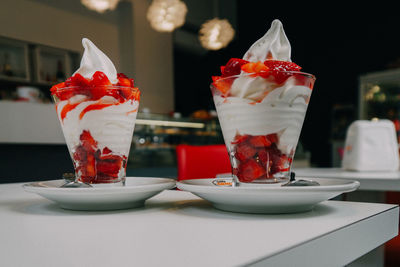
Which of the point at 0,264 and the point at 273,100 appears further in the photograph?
the point at 273,100

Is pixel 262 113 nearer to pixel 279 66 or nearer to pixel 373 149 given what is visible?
pixel 279 66

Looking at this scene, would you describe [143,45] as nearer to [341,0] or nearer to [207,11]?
[207,11]

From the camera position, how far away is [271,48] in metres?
0.63

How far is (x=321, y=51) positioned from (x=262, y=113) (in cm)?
667

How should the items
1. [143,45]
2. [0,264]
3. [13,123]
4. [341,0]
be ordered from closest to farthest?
1. [0,264]
2. [13,123]
3. [143,45]
4. [341,0]

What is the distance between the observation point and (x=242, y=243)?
0.32 metres

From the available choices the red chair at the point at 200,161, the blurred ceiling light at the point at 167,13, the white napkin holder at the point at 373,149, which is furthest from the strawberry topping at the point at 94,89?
the blurred ceiling light at the point at 167,13

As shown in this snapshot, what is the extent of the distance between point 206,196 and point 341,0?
6634 millimetres

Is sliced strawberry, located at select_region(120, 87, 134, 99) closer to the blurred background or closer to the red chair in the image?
the red chair

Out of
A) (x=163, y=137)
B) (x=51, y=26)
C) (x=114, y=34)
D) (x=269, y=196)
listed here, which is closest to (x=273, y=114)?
(x=269, y=196)

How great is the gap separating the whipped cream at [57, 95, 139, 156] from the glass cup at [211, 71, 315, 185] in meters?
0.17

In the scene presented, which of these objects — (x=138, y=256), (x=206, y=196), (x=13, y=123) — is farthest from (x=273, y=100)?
(x=13, y=123)

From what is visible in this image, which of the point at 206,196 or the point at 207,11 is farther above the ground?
the point at 207,11

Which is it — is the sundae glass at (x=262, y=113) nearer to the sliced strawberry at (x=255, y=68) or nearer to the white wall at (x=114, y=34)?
the sliced strawberry at (x=255, y=68)
